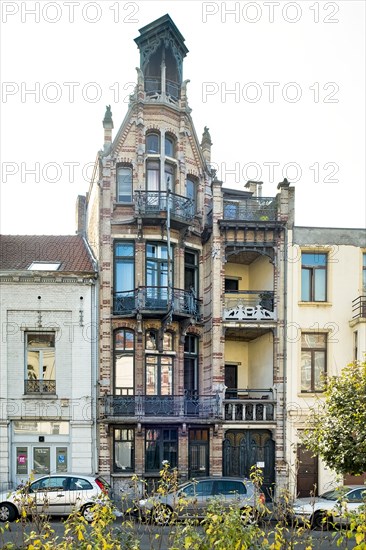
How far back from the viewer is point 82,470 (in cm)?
2633

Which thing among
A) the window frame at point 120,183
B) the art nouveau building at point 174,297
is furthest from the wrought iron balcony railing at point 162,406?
the window frame at point 120,183

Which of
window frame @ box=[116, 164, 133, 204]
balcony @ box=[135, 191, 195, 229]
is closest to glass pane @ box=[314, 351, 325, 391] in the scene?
balcony @ box=[135, 191, 195, 229]

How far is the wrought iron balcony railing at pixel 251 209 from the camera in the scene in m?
28.4

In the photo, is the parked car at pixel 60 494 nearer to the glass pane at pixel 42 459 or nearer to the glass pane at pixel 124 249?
the glass pane at pixel 42 459

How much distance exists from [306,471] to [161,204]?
1220 centimetres

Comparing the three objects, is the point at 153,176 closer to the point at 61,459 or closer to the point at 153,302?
the point at 153,302

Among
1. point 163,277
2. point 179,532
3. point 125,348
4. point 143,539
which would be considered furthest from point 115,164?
point 179,532

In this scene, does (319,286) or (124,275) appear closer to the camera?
(124,275)

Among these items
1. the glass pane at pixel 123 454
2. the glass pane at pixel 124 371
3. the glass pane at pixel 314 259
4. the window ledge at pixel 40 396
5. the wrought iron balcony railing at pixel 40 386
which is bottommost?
the glass pane at pixel 123 454

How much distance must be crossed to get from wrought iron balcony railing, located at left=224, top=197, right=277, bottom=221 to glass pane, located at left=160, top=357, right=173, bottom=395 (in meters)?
6.38

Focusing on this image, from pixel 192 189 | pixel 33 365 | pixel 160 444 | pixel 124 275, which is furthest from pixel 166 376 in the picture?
pixel 192 189

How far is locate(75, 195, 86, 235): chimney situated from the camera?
33219 mm

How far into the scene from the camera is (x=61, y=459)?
26.5 m

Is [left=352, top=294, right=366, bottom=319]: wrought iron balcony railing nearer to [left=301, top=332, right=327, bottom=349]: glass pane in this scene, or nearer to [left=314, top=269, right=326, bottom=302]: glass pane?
[left=314, top=269, right=326, bottom=302]: glass pane
